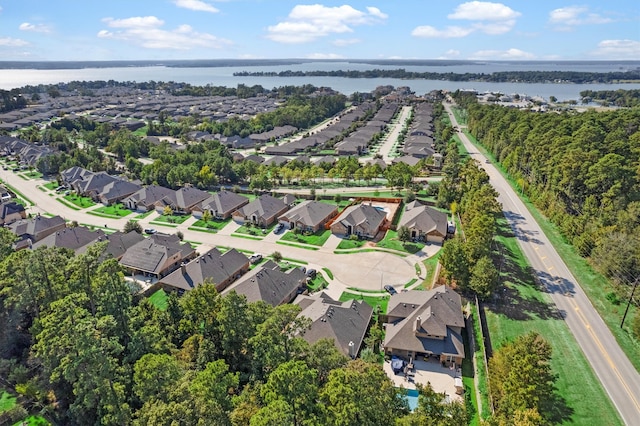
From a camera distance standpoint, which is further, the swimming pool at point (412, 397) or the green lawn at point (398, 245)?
the green lawn at point (398, 245)

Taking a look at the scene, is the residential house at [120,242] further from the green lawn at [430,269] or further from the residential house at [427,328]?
the green lawn at [430,269]

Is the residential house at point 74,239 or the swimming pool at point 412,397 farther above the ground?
the residential house at point 74,239

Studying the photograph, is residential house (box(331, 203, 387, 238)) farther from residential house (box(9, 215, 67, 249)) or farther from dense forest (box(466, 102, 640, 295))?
residential house (box(9, 215, 67, 249))

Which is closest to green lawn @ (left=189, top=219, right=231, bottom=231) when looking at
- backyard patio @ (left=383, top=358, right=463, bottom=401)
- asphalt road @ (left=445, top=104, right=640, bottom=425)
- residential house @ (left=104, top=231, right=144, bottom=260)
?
residential house @ (left=104, top=231, right=144, bottom=260)

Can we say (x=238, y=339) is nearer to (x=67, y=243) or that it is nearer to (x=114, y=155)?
(x=67, y=243)

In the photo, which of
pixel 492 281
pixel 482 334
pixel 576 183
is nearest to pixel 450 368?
pixel 482 334

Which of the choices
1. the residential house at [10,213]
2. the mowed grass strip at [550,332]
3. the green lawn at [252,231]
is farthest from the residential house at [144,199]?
the mowed grass strip at [550,332]
